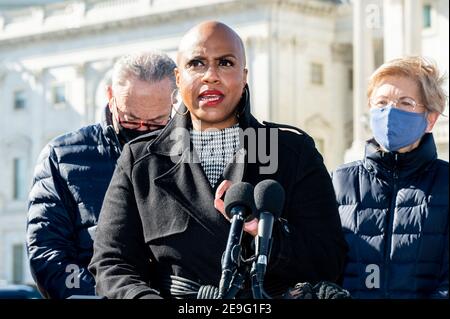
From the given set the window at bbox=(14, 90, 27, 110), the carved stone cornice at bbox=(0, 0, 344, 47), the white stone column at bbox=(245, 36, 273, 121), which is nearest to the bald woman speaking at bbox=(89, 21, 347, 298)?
the white stone column at bbox=(245, 36, 273, 121)

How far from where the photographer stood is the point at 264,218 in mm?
3348

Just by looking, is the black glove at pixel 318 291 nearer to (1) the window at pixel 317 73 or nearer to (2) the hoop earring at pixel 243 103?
(2) the hoop earring at pixel 243 103

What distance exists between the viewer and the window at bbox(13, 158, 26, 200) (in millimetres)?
51125

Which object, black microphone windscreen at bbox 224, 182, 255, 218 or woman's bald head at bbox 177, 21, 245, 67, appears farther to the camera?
woman's bald head at bbox 177, 21, 245, 67

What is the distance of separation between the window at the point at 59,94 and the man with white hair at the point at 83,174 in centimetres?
4591

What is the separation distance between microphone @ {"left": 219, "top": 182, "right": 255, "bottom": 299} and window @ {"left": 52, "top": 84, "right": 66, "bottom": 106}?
47.9m

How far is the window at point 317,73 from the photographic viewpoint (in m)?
44.7

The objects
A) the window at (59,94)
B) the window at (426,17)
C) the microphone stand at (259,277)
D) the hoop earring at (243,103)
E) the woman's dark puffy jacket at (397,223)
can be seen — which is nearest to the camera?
the microphone stand at (259,277)

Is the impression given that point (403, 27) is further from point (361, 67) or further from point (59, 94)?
point (59, 94)

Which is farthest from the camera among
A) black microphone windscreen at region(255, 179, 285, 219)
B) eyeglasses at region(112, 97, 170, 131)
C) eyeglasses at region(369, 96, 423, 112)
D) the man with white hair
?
eyeglasses at region(112, 97, 170, 131)

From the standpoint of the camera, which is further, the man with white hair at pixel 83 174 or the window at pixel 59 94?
the window at pixel 59 94

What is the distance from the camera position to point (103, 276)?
3.72m

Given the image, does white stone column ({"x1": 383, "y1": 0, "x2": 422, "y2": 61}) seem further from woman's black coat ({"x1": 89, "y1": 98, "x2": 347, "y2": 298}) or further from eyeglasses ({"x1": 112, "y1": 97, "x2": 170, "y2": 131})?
woman's black coat ({"x1": 89, "y1": 98, "x2": 347, "y2": 298})

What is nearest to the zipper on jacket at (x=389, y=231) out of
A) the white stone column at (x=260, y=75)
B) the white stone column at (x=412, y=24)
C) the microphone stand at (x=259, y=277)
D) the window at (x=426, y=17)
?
the microphone stand at (x=259, y=277)
